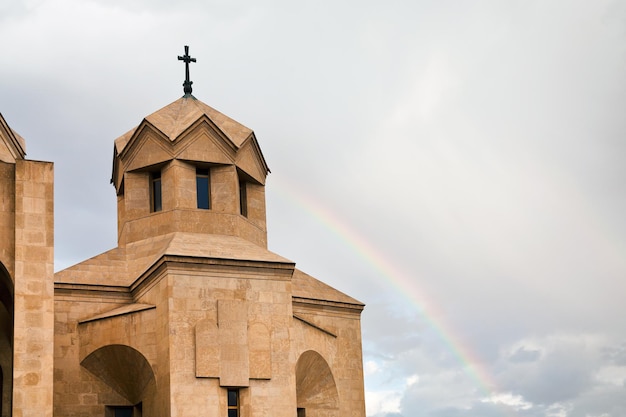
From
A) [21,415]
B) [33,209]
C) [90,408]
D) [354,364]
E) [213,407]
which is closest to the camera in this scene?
[21,415]

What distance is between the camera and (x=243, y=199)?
32.2 metres

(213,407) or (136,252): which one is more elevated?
(136,252)

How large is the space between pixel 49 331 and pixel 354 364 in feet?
40.7

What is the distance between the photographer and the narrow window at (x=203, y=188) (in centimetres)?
Answer: 3061

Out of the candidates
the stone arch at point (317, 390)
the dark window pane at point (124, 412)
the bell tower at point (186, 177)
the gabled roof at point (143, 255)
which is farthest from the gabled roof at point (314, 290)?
the dark window pane at point (124, 412)

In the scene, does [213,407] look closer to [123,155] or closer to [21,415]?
[21,415]

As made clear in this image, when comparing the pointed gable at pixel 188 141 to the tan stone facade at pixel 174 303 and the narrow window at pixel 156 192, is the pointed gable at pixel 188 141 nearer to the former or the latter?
the tan stone facade at pixel 174 303

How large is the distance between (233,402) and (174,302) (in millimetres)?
3111

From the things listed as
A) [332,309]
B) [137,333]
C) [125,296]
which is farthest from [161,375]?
[332,309]

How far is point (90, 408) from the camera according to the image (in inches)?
1072

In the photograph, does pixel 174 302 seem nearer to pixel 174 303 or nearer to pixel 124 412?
pixel 174 303

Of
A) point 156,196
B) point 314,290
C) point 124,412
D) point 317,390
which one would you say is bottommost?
point 124,412

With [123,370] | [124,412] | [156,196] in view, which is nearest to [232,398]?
[123,370]

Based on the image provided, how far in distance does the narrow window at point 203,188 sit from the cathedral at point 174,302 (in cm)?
4
